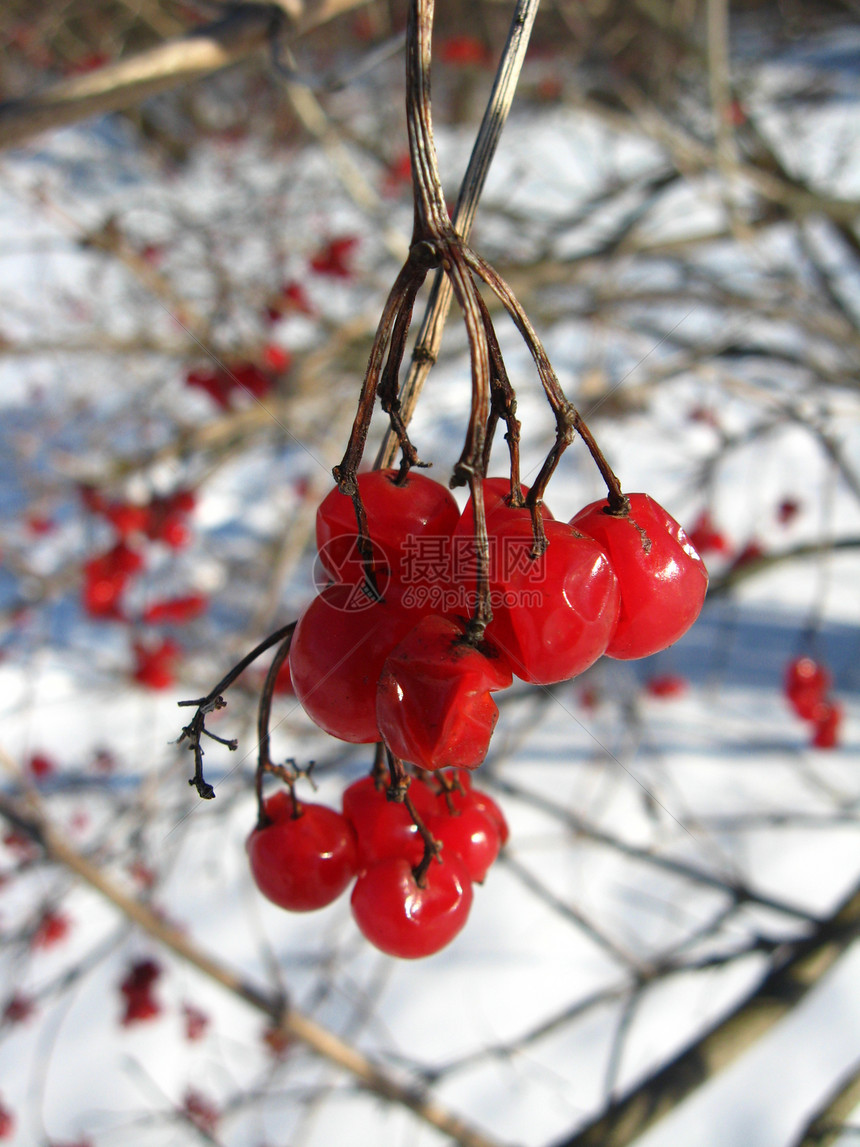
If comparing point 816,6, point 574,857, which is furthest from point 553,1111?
point 816,6

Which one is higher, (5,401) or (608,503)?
(5,401)

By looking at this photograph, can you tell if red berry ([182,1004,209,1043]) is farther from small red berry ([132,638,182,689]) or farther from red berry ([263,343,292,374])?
red berry ([263,343,292,374])

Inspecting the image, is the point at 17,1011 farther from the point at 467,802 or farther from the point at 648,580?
the point at 648,580

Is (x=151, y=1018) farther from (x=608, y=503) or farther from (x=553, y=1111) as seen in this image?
(x=608, y=503)

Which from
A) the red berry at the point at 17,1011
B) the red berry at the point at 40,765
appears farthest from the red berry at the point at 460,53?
the red berry at the point at 17,1011

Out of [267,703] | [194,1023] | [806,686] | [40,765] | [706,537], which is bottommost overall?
[194,1023]

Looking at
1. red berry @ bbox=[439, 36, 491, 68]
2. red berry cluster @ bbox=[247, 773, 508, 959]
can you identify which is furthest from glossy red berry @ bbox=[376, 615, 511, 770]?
red berry @ bbox=[439, 36, 491, 68]

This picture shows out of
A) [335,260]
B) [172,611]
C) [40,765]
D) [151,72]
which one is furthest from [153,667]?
[151,72]
